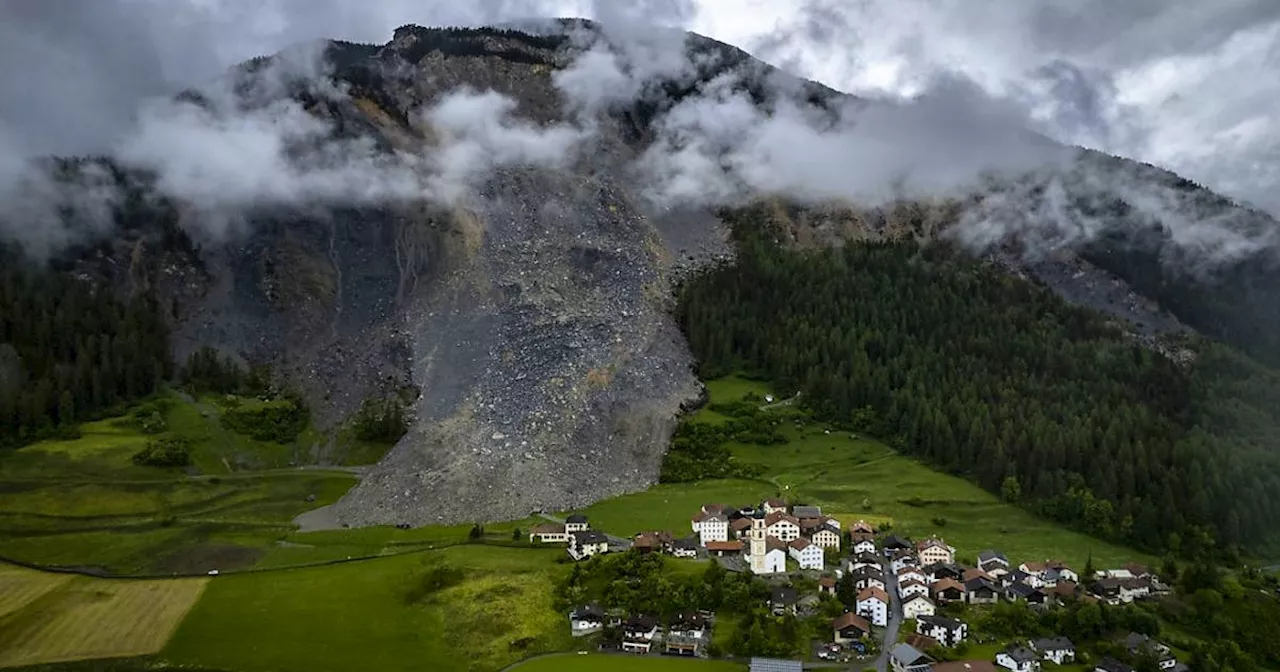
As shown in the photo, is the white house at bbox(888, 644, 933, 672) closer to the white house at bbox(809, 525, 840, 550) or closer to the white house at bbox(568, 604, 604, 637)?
the white house at bbox(568, 604, 604, 637)

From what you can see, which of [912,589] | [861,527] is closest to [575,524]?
[861,527]

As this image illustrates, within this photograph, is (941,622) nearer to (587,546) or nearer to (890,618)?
(890,618)

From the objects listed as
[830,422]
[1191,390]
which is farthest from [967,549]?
[1191,390]

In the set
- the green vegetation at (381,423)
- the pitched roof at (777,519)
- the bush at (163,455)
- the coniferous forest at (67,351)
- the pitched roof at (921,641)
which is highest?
the coniferous forest at (67,351)

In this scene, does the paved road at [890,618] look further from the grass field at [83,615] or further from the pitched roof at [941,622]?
the grass field at [83,615]

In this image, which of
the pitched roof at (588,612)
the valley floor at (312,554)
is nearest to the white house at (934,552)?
the valley floor at (312,554)

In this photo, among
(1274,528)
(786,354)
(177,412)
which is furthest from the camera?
(786,354)

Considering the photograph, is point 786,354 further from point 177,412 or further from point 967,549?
point 177,412

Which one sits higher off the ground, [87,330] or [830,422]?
[87,330]
